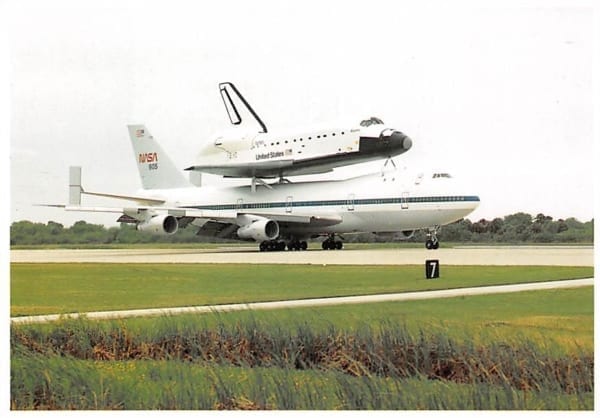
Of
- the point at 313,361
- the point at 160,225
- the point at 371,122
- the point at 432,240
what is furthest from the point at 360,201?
the point at 313,361

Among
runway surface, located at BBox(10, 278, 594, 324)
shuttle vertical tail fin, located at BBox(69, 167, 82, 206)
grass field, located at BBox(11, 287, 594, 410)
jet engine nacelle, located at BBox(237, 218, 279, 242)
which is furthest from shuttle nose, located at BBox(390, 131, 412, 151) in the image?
grass field, located at BBox(11, 287, 594, 410)

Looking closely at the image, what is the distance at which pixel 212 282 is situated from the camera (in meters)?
23.8

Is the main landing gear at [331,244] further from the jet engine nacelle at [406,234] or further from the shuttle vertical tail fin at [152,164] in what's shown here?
the shuttle vertical tail fin at [152,164]

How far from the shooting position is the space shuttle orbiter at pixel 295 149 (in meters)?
42.4

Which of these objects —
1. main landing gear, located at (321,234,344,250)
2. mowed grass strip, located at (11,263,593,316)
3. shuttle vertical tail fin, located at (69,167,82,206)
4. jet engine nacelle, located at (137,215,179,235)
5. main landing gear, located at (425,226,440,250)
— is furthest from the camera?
main landing gear, located at (321,234,344,250)

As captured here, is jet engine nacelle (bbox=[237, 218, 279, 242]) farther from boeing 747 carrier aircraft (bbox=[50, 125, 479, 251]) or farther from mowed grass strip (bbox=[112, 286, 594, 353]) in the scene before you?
mowed grass strip (bbox=[112, 286, 594, 353])

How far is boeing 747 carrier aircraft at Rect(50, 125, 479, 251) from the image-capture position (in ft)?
141

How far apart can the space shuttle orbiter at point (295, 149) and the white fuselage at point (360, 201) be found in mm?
1941

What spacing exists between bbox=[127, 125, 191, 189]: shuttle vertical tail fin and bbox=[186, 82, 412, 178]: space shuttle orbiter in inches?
332

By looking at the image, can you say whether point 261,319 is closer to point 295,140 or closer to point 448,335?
point 448,335

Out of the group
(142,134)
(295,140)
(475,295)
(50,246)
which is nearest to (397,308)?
(475,295)

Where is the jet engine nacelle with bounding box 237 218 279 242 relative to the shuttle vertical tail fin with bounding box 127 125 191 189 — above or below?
below

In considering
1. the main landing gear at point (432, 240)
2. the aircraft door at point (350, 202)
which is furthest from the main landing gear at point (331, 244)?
the main landing gear at point (432, 240)

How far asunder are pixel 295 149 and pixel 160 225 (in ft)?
25.5
